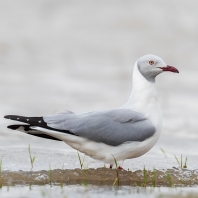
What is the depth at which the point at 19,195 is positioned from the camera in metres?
6.11

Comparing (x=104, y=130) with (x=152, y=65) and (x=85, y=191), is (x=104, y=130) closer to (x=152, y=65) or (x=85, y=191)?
(x=152, y=65)

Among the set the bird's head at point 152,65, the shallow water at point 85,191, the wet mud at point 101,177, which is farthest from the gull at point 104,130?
the shallow water at point 85,191

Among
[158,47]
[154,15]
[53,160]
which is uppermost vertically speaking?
→ [154,15]

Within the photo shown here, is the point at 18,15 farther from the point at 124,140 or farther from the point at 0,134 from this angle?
the point at 124,140

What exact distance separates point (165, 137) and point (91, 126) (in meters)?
3.49

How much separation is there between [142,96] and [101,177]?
40.8 inches

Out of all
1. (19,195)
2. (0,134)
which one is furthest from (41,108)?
(19,195)

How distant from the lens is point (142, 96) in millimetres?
7707

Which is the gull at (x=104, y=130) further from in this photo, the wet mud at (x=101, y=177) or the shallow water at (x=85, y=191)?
the shallow water at (x=85, y=191)

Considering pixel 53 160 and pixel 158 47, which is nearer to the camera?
pixel 53 160

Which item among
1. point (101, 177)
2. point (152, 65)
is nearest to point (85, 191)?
point (101, 177)

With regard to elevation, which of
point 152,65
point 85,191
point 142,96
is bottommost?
point 85,191

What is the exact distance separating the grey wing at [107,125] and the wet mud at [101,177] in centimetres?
34

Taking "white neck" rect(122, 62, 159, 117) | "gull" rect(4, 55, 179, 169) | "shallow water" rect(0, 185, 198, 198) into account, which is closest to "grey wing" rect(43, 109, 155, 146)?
"gull" rect(4, 55, 179, 169)
